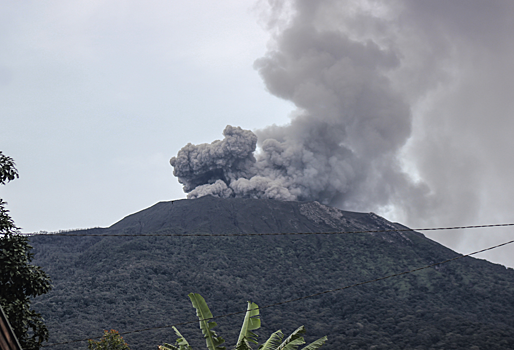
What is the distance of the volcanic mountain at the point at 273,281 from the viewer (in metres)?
53.6

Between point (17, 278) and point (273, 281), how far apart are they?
226 ft

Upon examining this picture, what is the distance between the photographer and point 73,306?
5891 cm

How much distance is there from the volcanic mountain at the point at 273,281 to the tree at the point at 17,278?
1097 inches

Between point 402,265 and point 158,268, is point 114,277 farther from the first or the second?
point 402,265

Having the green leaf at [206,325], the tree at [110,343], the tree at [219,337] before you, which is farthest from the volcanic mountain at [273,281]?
the green leaf at [206,325]

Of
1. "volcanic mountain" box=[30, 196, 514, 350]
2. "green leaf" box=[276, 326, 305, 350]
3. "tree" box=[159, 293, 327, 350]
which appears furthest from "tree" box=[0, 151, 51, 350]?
"volcanic mountain" box=[30, 196, 514, 350]

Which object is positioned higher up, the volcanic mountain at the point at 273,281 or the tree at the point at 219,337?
the volcanic mountain at the point at 273,281

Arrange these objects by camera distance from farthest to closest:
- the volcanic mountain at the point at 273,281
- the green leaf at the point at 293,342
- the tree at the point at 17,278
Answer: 1. the volcanic mountain at the point at 273,281
2. the green leaf at the point at 293,342
3. the tree at the point at 17,278

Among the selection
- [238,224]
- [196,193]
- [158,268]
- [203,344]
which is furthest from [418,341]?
[196,193]

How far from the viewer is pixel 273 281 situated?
76.9 m

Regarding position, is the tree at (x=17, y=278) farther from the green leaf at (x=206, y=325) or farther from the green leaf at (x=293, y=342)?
the green leaf at (x=293, y=342)

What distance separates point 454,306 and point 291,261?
28.3 meters

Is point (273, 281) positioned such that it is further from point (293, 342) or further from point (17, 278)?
point (17, 278)

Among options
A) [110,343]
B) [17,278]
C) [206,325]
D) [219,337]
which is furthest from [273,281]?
[17,278]
